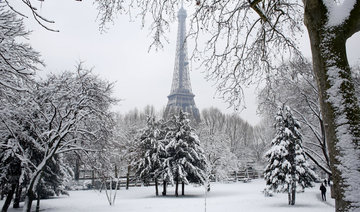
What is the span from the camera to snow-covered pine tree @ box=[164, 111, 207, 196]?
29.7 metres

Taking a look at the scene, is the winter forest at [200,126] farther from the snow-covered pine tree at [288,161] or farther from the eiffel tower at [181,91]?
the eiffel tower at [181,91]

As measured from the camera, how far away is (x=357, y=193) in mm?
2916

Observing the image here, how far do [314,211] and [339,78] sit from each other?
1696 cm

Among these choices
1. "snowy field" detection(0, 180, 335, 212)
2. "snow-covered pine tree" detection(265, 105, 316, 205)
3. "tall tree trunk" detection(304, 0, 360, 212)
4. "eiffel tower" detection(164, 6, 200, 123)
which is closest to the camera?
"tall tree trunk" detection(304, 0, 360, 212)

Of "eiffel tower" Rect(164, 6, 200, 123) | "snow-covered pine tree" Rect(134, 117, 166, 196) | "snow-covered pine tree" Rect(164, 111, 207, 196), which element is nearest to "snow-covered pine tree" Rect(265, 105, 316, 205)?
"snow-covered pine tree" Rect(164, 111, 207, 196)

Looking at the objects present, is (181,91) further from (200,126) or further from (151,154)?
(151,154)

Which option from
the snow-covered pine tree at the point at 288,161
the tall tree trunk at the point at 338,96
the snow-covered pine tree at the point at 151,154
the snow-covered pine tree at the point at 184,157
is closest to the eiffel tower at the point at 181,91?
the snow-covered pine tree at the point at 151,154

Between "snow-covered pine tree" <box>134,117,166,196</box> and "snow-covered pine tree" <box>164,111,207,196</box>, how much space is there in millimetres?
1129

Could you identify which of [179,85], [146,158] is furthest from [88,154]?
[179,85]

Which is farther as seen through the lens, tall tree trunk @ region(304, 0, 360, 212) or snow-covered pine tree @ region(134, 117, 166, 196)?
snow-covered pine tree @ region(134, 117, 166, 196)

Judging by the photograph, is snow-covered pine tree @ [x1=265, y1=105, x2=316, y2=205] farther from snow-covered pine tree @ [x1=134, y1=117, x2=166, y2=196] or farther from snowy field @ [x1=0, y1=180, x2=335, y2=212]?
snow-covered pine tree @ [x1=134, y1=117, x2=166, y2=196]

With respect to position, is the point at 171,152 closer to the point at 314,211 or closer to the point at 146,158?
the point at 146,158

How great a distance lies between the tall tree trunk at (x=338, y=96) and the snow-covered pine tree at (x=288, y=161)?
1922 cm

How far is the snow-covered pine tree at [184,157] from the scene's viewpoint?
29703 millimetres
